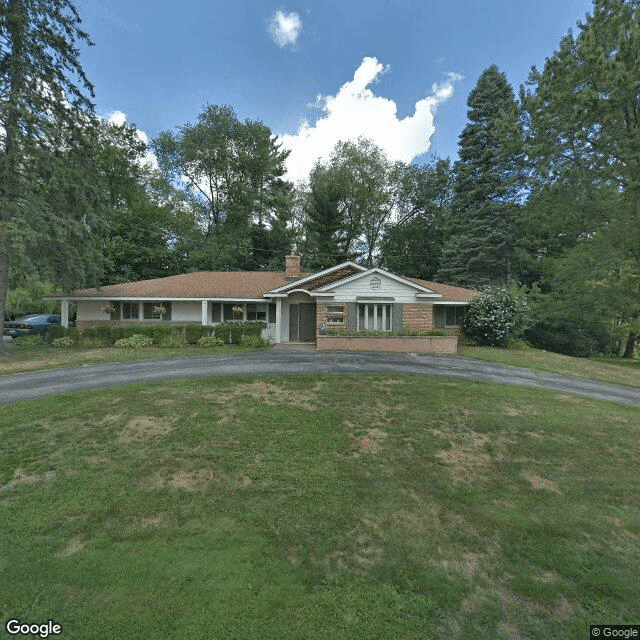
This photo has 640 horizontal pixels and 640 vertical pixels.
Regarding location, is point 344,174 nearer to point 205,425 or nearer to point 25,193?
point 25,193

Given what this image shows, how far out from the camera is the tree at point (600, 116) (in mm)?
14930

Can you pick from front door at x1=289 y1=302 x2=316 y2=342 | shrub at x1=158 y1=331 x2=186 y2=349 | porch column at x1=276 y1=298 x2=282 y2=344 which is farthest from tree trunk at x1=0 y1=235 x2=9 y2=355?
front door at x1=289 y1=302 x2=316 y2=342

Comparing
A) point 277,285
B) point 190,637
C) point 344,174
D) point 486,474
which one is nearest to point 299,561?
point 190,637

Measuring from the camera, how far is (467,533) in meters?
3.88

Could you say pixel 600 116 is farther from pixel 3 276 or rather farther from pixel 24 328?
pixel 24 328

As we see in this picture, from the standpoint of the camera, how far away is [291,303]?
19.8 meters

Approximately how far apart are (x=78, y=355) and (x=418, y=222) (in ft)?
113

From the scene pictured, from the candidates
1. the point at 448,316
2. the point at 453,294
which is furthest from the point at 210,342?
the point at 453,294

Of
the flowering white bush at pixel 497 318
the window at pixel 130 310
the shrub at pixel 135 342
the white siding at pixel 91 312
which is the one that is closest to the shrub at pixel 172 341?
the shrub at pixel 135 342

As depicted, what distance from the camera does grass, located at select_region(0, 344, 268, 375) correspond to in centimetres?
1252

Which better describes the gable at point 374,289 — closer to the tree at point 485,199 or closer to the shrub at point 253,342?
the shrub at point 253,342

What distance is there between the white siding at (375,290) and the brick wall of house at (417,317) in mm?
519

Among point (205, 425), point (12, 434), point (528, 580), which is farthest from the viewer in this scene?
point (205, 425)

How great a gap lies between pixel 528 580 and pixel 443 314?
19128mm
